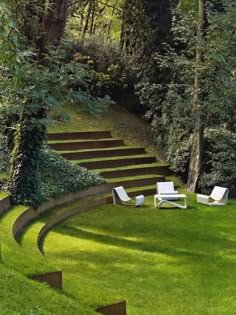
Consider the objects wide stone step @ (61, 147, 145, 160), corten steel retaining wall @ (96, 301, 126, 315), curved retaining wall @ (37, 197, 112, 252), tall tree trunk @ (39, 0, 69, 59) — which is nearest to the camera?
corten steel retaining wall @ (96, 301, 126, 315)

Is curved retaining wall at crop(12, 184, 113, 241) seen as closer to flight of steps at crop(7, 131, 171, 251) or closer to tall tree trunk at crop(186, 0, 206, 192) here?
flight of steps at crop(7, 131, 171, 251)

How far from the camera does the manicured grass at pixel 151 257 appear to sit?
6.58m

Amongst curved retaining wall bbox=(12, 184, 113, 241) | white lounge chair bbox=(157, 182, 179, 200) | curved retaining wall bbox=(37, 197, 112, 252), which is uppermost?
white lounge chair bbox=(157, 182, 179, 200)

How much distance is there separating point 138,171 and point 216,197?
2.86m

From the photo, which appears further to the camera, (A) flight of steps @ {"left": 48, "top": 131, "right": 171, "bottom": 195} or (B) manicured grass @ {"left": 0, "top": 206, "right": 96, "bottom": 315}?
(A) flight of steps @ {"left": 48, "top": 131, "right": 171, "bottom": 195}

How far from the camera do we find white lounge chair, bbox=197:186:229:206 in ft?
41.4

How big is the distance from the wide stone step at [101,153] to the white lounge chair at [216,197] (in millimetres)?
3687

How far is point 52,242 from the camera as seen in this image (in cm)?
930

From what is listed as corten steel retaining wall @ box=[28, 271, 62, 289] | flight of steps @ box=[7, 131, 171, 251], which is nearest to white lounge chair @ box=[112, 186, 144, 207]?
flight of steps @ box=[7, 131, 171, 251]

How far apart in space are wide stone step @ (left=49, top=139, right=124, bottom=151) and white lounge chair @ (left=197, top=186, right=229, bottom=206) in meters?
4.22

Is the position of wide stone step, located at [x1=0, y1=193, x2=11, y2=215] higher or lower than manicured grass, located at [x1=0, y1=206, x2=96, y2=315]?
lower

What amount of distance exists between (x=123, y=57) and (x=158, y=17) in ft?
6.37

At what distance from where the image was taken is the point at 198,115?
1393cm

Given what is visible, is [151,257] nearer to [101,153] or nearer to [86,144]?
[101,153]
